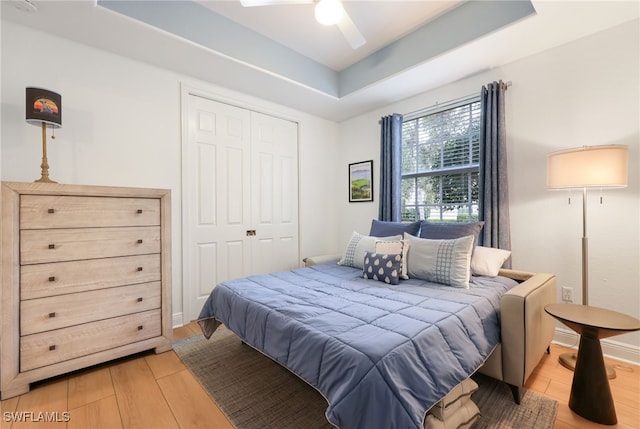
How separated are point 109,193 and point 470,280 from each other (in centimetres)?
278

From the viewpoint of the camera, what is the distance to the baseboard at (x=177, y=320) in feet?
9.02

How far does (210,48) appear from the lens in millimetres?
2400

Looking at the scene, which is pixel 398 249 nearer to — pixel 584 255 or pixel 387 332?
pixel 387 332

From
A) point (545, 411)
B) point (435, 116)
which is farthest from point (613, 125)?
point (545, 411)

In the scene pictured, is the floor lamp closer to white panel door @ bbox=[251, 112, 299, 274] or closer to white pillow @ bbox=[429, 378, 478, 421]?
white pillow @ bbox=[429, 378, 478, 421]

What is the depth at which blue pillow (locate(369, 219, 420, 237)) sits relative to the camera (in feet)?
8.98

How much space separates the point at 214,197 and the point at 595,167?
3.18 metres

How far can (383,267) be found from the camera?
2.25 metres

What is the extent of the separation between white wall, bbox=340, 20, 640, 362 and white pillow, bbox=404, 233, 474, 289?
825mm

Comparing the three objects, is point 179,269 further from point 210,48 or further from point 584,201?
point 584,201

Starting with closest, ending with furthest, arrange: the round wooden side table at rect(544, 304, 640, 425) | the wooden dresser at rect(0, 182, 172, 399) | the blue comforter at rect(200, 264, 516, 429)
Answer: the blue comforter at rect(200, 264, 516, 429)
the round wooden side table at rect(544, 304, 640, 425)
the wooden dresser at rect(0, 182, 172, 399)

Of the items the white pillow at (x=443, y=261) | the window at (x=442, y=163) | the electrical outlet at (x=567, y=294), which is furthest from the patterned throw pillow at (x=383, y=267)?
the electrical outlet at (x=567, y=294)

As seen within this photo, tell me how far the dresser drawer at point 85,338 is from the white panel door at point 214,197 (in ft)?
2.20

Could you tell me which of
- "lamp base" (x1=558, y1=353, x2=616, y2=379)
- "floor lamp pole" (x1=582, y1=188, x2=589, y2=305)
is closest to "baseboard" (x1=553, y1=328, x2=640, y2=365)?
"lamp base" (x1=558, y1=353, x2=616, y2=379)
